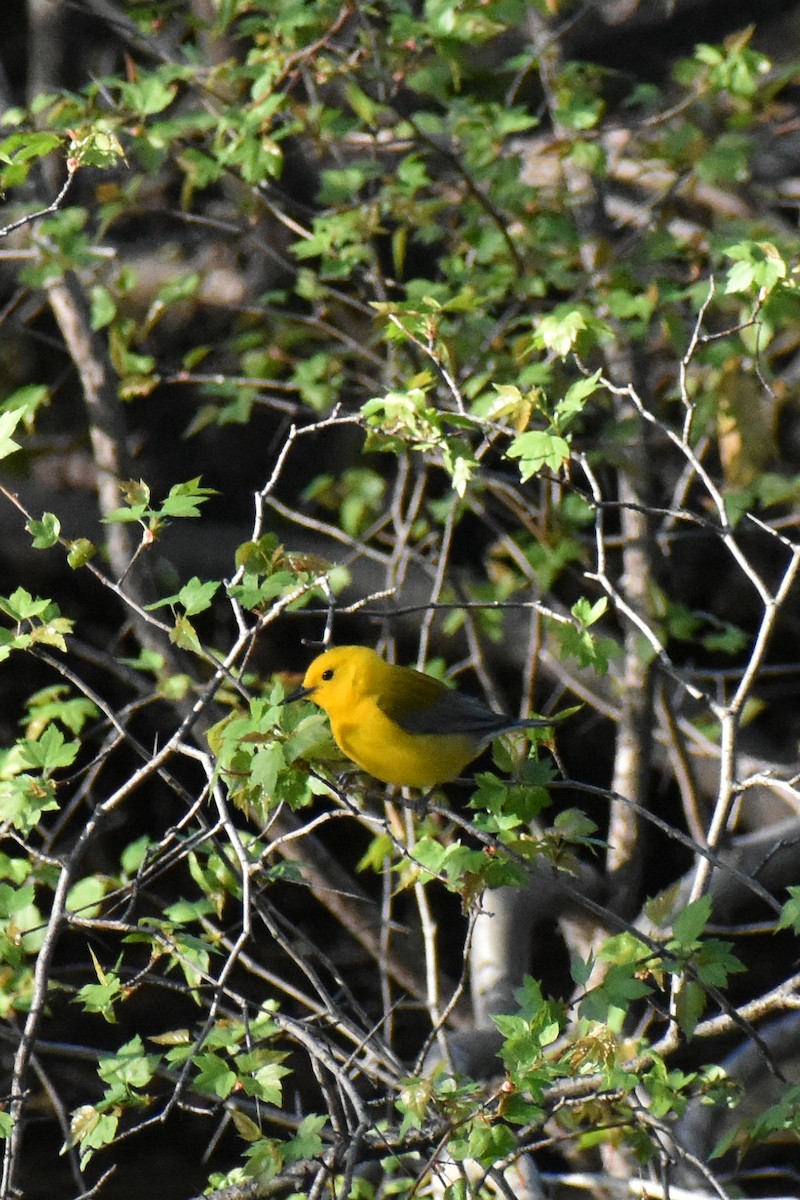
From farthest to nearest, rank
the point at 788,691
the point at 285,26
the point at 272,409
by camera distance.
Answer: the point at 272,409, the point at 788,691, the point at 285,26

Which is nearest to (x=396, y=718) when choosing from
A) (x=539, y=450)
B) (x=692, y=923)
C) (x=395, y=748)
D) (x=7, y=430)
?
(x=395, y=748)

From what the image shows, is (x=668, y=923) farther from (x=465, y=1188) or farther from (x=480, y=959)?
(x=465, y=1188)

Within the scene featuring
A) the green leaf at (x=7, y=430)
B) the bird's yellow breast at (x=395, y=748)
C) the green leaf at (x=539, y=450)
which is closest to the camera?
the green leaf at (x=7, y=430)

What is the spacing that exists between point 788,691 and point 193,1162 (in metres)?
3.39

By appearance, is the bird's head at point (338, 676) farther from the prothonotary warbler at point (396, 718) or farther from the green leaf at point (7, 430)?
the green leaf at point (7, 430)

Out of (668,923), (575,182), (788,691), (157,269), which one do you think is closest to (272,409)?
(157,269)

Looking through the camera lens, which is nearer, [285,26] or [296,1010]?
[285,26]

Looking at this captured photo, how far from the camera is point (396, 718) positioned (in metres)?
3.29

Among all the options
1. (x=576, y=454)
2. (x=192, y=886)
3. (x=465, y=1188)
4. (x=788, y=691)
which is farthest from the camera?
(x=192, y=886)

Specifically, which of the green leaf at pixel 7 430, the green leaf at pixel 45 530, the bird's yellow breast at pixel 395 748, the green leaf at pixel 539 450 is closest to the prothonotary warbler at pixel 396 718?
the bird's yellow breast at pixel 395 748

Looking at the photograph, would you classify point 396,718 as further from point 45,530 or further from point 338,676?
point 45,530

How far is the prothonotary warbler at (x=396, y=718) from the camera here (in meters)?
3.23

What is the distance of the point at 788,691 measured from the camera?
568 cm

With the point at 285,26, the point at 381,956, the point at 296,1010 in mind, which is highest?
the point at 285,26
